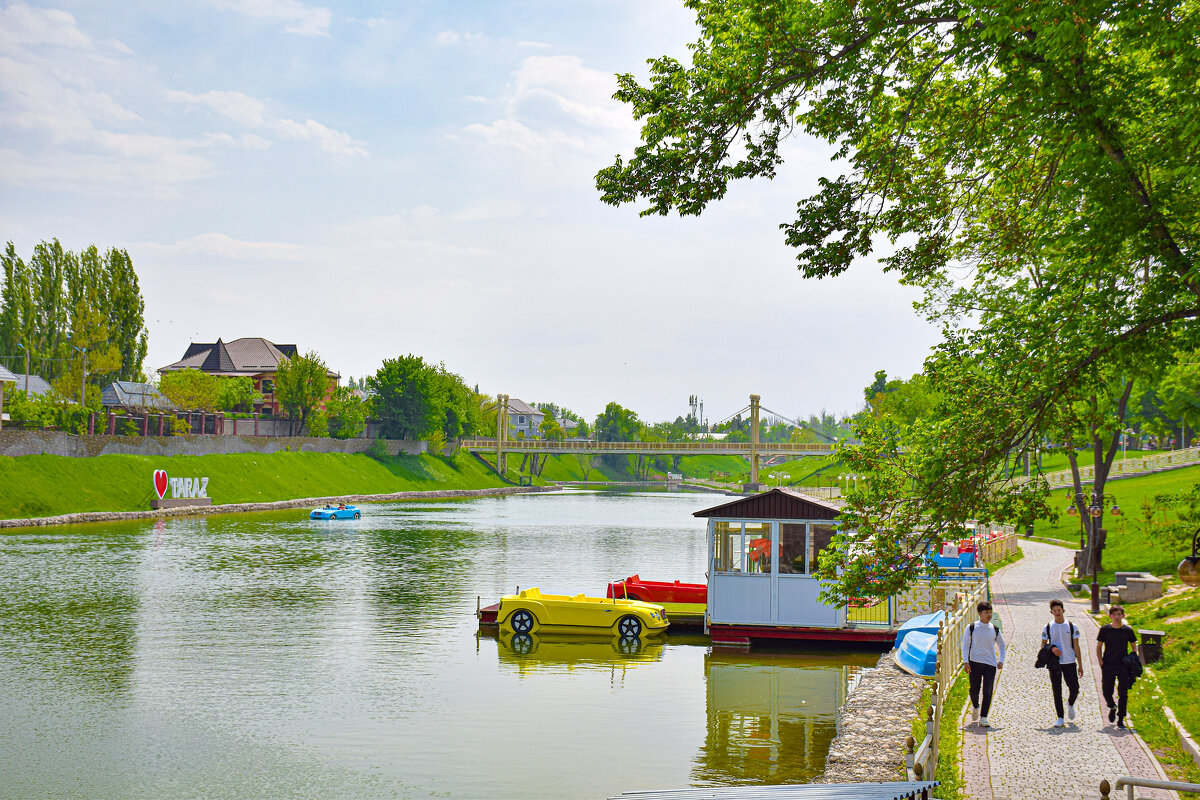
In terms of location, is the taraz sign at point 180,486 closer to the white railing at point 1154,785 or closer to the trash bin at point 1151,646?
the trash bin at point 1151,646

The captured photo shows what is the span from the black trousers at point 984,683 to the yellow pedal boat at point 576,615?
12.9m

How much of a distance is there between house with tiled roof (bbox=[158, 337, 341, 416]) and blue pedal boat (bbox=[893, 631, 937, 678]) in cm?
11072

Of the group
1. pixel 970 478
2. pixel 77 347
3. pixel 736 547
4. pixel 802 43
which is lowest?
pixel 736 547

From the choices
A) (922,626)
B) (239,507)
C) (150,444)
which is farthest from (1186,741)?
(150,444)

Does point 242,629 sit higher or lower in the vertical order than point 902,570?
lower

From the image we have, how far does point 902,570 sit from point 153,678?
17.5 metres

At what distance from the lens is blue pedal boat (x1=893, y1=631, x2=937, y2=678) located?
2084 cm

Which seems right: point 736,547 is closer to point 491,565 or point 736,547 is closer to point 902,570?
point 902,570

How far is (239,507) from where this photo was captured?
75.6 m

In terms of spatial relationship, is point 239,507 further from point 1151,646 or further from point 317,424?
point 1151,646

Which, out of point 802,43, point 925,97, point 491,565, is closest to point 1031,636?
point 925,97

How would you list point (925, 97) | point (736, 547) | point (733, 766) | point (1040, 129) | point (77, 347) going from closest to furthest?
point (1040, 129) < point (925, 97) < point (733, 766) < point (736, 547) < point (77, 347)

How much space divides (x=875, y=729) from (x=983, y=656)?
2313 mm

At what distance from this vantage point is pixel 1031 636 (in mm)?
23750
